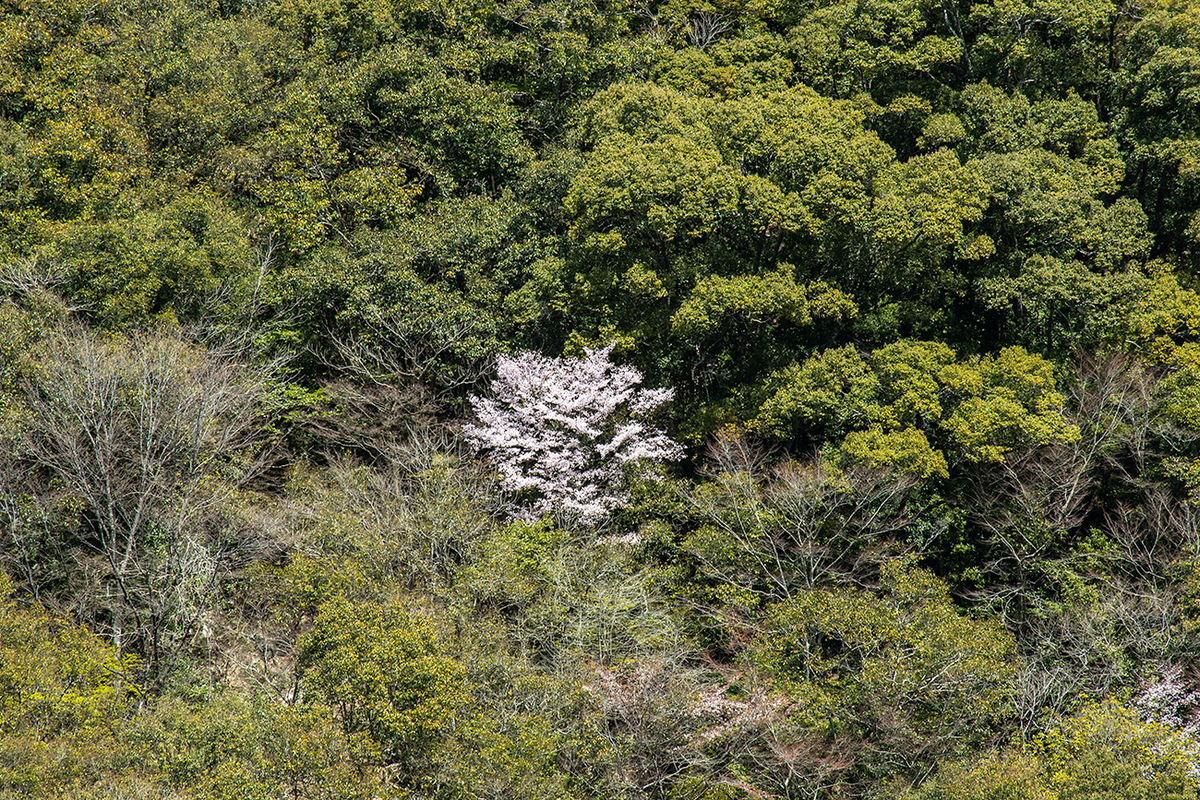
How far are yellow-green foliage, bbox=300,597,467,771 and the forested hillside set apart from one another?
7 centimetres

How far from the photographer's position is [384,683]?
16062 mm

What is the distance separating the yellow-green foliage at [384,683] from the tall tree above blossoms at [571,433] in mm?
7581

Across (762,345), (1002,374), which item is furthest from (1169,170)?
(762,345)

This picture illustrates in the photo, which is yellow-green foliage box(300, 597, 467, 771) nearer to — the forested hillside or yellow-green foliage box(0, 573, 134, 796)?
the forested hillside

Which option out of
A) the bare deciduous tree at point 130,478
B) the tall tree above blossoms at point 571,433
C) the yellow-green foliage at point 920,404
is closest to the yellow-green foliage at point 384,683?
the bare deciduous tree at point 130,478

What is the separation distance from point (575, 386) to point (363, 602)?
8401 millimetres

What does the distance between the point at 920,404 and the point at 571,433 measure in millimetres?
7307

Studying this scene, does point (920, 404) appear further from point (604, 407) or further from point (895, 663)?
point (604, 407)

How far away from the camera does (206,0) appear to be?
1362 inches

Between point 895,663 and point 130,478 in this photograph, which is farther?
point 130,478

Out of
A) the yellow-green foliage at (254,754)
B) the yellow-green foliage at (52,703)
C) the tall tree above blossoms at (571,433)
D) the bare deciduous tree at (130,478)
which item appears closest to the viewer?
the yellow-green foliage at (254,754)

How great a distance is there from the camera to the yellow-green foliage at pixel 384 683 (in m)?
15.9

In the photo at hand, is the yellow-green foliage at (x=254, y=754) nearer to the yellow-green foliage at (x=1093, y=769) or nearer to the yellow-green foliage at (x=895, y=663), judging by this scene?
the yellow-green foliage at (x=895, y=663)

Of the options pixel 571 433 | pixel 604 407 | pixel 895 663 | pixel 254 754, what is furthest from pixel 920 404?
pixel 254 754
